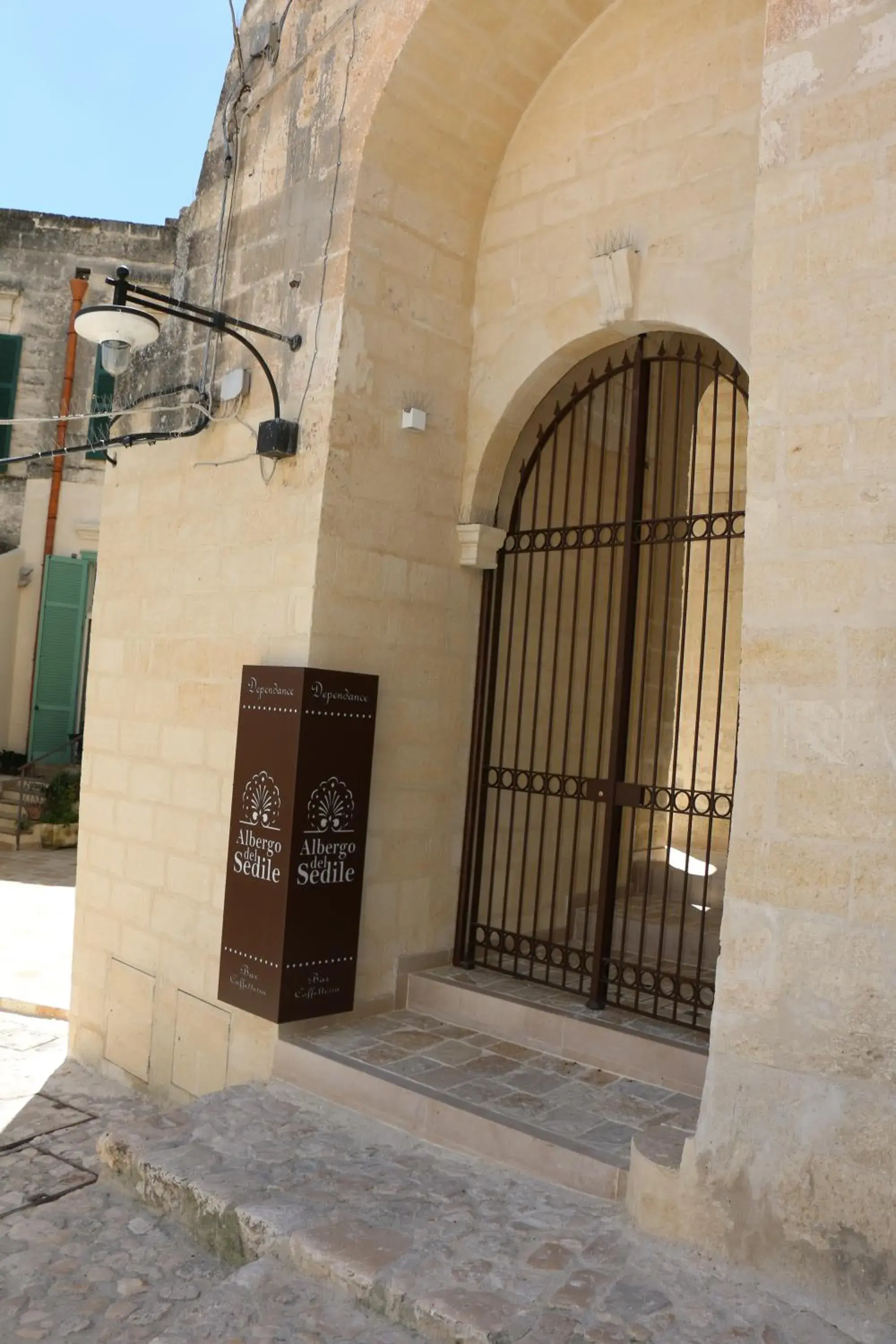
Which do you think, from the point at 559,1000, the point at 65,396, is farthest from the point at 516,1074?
the point at 65,396

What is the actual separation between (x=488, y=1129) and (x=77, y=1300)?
5.01ft

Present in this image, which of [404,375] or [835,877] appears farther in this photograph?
[404,375]

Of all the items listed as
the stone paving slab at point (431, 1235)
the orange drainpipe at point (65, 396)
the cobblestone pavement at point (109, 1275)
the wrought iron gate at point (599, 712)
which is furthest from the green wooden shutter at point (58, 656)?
the stone paving slab at point (431, 1235)

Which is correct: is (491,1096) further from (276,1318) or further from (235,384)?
(235,384)

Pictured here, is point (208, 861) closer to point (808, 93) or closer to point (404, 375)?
point (404, 375)

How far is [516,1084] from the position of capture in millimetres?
4363

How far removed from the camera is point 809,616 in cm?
306

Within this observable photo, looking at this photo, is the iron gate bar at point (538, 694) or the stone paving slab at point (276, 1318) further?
the iron gate bar at point (538, 694)

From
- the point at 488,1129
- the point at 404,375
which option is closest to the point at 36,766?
the point at 404,375

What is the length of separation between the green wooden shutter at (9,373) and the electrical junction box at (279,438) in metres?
10.0

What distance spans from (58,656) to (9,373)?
149 inches

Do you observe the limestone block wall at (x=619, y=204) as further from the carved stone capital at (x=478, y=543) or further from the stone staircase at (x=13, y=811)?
the stone staircase at (x=13, y=811)

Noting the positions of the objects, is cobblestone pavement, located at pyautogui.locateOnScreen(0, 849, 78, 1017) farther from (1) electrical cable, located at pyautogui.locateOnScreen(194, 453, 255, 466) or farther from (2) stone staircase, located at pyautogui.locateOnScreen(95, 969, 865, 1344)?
(1) electrical cable, located at pyautogui.locateOnScreen(194, 453, 255, 466)

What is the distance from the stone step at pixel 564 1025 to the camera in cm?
439
